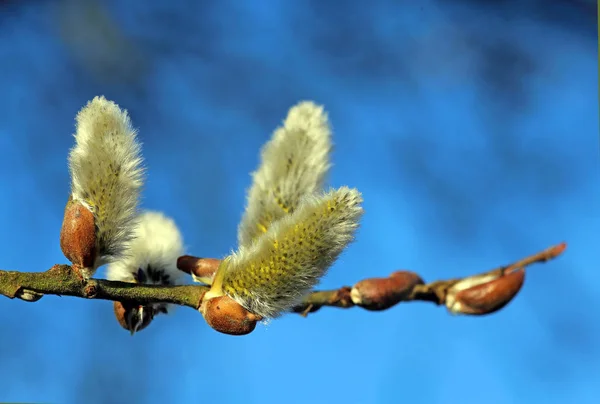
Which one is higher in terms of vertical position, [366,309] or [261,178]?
[261,178]

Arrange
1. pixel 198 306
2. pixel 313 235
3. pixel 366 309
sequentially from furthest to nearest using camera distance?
pixel 366 309
pixel 198 306
pixel 313 235

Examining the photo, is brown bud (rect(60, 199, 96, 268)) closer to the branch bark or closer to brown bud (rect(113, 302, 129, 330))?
the branch bark

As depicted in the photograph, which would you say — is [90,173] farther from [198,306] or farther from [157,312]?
[157,312]

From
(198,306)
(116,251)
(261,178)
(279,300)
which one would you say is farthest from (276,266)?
(261,178)

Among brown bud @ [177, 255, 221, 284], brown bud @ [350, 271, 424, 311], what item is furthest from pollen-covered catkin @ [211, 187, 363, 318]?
brown bud @ [350, 271, 424, 311]

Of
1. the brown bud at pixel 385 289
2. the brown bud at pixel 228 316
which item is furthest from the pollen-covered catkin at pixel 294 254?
the brown bud at pixel 385 289

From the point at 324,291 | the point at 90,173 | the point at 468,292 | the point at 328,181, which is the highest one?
the point at 328,181
